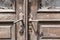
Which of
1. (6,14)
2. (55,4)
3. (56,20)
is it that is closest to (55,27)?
(56,20)

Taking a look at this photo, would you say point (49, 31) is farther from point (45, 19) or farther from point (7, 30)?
point (7, 30)

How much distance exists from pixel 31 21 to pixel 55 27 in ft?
0.53

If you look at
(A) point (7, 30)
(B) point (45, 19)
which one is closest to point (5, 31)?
(A) point (7, 30)

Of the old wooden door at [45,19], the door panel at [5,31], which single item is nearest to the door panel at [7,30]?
the door panel at [5,31]

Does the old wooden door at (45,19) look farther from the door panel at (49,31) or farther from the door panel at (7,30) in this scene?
the door panel at (7,30)

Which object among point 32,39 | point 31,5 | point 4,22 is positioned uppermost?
point 31,5

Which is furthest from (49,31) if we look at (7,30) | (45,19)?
(7,30)

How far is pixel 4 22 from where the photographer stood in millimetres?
1202

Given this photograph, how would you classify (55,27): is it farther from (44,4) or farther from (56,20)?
(44,4)

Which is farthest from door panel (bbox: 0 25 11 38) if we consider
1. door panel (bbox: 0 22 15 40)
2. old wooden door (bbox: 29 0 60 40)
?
old wooden door (bbox: 29 0 60 40)

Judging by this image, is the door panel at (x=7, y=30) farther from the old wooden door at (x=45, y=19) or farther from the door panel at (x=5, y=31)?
the old wooden door at (x=45, y=19)

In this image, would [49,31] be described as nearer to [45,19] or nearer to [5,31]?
[45,19]

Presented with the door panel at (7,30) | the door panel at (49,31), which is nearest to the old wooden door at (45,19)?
the door panel at (49,31)

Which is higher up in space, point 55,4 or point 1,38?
point 55,4
